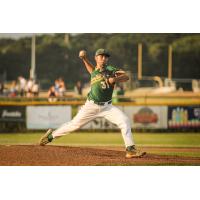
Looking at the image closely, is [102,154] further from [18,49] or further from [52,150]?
[18,49]

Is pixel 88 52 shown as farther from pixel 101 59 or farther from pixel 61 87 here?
pixel 61 87

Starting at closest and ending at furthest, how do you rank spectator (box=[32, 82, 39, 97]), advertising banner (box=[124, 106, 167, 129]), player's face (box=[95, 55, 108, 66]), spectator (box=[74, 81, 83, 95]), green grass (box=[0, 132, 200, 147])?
player's face (box=[95, 55, 108, 66]), green grass (box=[0, 132, 200, 147]), spectator (box=[74, 81, 83, 95]), spectator (box=[32, 82, 39, 97]), advertising banner (box=[124, 106, 167, 129])

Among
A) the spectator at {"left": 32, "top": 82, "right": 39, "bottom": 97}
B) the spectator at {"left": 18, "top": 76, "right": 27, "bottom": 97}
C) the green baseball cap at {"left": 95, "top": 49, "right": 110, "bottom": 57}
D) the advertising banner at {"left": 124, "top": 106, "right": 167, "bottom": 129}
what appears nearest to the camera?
the green baseball cap at {"left": 95, "top": 49, "right": 110, "bottom": 57}

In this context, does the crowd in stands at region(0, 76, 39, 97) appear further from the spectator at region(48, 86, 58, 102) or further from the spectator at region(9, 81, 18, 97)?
the spectator at region(48, 86, 58, 102)

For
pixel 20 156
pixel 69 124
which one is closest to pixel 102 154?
pixel 69 124

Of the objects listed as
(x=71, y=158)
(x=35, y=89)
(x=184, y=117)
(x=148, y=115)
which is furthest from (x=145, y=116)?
(x=35, y=89)

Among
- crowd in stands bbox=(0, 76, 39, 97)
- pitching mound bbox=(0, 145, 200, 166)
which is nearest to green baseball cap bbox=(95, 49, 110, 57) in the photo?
crowd in stands bbox=(0, 76, 39, 97)
